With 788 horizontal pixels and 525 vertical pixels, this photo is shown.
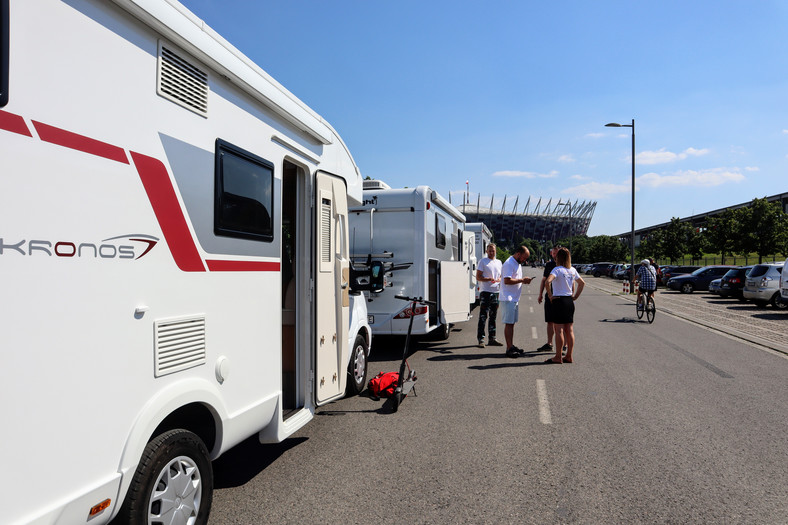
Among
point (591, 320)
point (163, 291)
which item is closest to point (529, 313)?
point (591, 320)

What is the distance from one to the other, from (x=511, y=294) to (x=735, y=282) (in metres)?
18.2

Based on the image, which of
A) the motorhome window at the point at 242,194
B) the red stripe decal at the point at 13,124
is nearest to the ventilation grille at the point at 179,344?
the motorhome window at the point at 242,194

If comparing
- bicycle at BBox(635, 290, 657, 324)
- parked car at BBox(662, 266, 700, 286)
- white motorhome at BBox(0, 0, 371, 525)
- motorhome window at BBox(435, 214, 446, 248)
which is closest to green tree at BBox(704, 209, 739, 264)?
parked car at BBox(662, 266, 700, 286)

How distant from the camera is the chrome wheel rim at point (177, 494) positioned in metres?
2.75

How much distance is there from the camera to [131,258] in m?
2.60

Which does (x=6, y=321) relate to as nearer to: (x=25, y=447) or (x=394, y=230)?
(x=25, y=447)

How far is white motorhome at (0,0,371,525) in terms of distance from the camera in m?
2.06

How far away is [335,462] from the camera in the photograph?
4465mm

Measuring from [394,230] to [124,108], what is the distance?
677 cm

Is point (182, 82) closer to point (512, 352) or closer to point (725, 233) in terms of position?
point (512, 352)

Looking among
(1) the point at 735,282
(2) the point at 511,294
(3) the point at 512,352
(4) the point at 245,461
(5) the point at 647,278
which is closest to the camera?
(4) the point at 245,461

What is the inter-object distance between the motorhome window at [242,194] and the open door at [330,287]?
36.9 inches

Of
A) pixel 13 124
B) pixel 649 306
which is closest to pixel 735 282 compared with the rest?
pixel 649 306

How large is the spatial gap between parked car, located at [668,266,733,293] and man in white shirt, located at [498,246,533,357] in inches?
925
